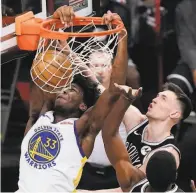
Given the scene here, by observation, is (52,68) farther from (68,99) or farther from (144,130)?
(144,130)

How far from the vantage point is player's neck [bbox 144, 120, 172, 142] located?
3482mm

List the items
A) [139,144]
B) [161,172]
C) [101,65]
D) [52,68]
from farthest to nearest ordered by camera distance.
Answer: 1. [101,65]
2. [139,144]
3. [52,68]
4. [161,172]

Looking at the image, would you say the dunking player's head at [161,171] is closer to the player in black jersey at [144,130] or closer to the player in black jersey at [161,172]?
the player in black jersey at [161,172]

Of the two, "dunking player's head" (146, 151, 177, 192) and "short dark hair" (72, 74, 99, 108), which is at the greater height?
"short dark hair" (72, 74, 99, 108)

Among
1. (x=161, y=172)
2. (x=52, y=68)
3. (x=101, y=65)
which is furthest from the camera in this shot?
(x=101, y=65)

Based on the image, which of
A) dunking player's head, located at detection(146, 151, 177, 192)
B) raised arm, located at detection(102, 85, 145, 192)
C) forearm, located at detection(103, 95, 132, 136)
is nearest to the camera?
dunking player's head, located at detection(146, 151, 177, 192)

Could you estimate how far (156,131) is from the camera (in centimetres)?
350

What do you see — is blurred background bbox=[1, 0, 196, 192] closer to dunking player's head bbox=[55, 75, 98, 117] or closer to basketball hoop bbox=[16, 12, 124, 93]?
basketball hoop bbox=[16, 12, 124, 93]

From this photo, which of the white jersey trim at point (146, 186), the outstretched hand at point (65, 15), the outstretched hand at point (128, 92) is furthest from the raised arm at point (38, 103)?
the white jersey trim at point (146, 186)

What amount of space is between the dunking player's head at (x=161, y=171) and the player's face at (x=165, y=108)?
466mm

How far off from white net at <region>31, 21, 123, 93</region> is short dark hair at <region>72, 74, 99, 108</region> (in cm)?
9

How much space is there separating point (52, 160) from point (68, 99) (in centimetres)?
32

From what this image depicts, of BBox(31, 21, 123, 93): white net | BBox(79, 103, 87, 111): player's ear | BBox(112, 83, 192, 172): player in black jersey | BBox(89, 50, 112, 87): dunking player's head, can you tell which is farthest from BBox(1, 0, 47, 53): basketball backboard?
BBox(112, 83, 192, 172): player in black jersey

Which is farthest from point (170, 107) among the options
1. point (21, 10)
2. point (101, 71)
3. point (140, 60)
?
point (140, 60)
